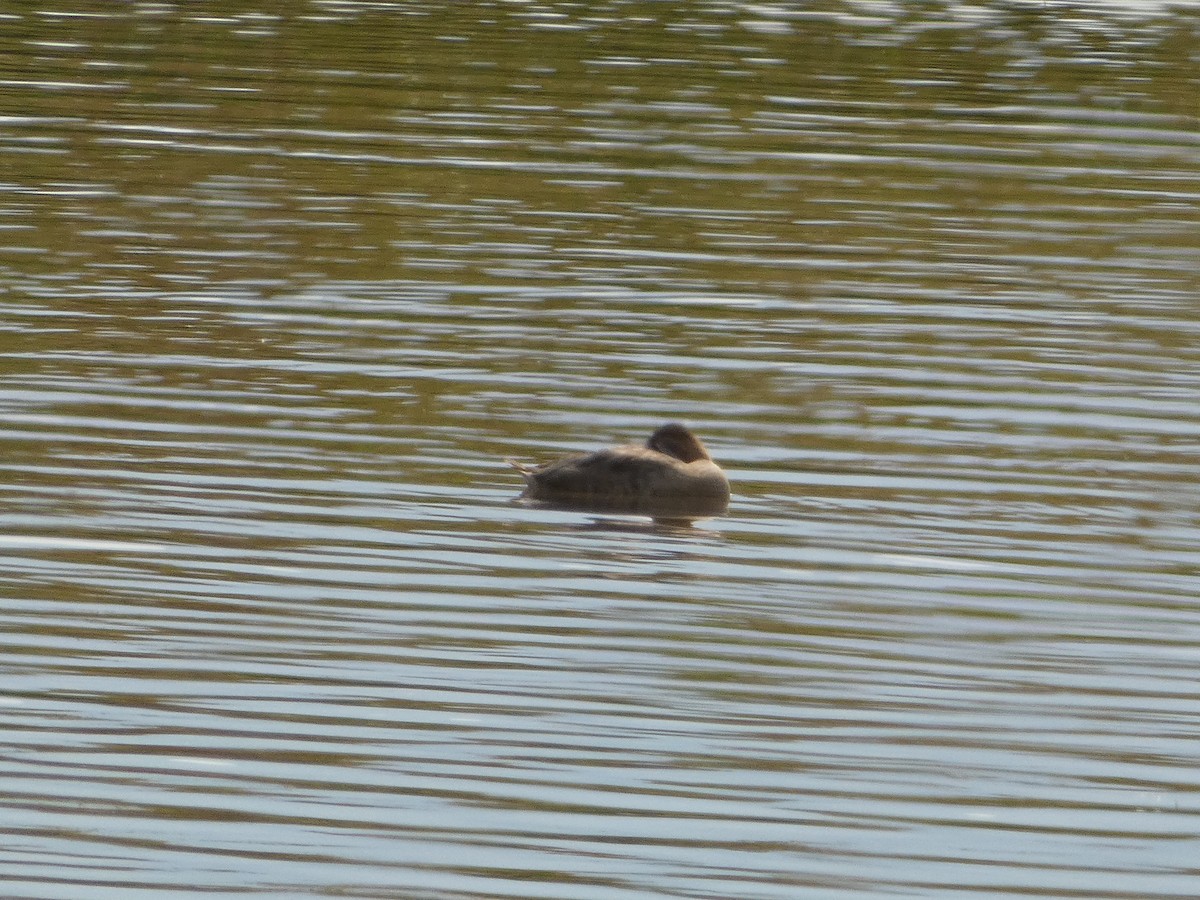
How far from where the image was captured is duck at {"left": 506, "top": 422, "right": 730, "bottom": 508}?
1235 cm

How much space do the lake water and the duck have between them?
0.57 feet

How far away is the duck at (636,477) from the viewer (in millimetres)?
12352

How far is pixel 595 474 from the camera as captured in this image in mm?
12422

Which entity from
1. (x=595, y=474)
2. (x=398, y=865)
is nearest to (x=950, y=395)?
(x=595, y=474)

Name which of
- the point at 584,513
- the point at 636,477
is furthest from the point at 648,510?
the point at 584,513

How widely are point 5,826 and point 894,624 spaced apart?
3930 millimetres

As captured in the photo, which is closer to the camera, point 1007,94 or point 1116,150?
point 1116,150

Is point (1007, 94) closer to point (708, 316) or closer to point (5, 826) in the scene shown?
point (708, 316)

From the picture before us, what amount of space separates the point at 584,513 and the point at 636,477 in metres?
0.30

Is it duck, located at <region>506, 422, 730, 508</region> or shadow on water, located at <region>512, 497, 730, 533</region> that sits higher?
duck, located at <region>506, 422, 730, 508</region>

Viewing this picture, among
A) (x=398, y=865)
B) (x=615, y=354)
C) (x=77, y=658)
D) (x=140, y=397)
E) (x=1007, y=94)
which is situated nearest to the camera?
(x=398, y=865)

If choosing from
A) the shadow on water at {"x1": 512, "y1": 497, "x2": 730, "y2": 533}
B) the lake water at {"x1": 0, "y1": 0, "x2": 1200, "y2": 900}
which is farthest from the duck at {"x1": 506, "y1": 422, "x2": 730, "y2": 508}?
the lake water at {"x1": 0, "y1": 0, "x2": 1200, "y2": 900}

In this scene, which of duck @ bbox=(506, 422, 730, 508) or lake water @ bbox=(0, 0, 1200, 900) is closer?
lake water @ bbox=(0, 0, 1200, 900)

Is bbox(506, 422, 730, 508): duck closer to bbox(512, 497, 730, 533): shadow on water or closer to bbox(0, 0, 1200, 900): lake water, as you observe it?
bbox(512, 497, 730, 533): shadow on water
